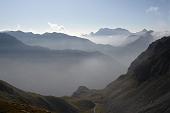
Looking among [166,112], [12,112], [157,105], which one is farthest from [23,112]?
Answer: [157,105]

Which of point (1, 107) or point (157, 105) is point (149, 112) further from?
point (1, 107)

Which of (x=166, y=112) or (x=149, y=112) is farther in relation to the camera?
(x=149, y=112)

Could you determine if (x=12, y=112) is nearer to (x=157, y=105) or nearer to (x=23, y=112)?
(x=23, y=112)

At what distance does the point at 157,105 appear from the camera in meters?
195

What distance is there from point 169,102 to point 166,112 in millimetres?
11713

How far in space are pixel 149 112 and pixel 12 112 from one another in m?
109

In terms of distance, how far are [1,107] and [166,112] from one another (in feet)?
327

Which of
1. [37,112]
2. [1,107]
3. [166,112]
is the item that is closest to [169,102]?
[166,112]

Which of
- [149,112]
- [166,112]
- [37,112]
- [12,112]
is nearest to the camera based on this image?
[12,112]

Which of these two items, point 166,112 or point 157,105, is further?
point 157,105

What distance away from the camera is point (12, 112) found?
10194 centimetres

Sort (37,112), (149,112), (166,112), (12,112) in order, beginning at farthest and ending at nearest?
(149,112)
(166,112)
(37,112)
(12,112)

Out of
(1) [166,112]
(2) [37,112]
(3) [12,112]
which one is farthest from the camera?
(1) [166,112]

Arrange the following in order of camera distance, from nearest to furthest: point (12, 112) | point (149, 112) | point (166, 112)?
1. point (12, 112)
2. point (166, 112)
3. point (149, 112)
